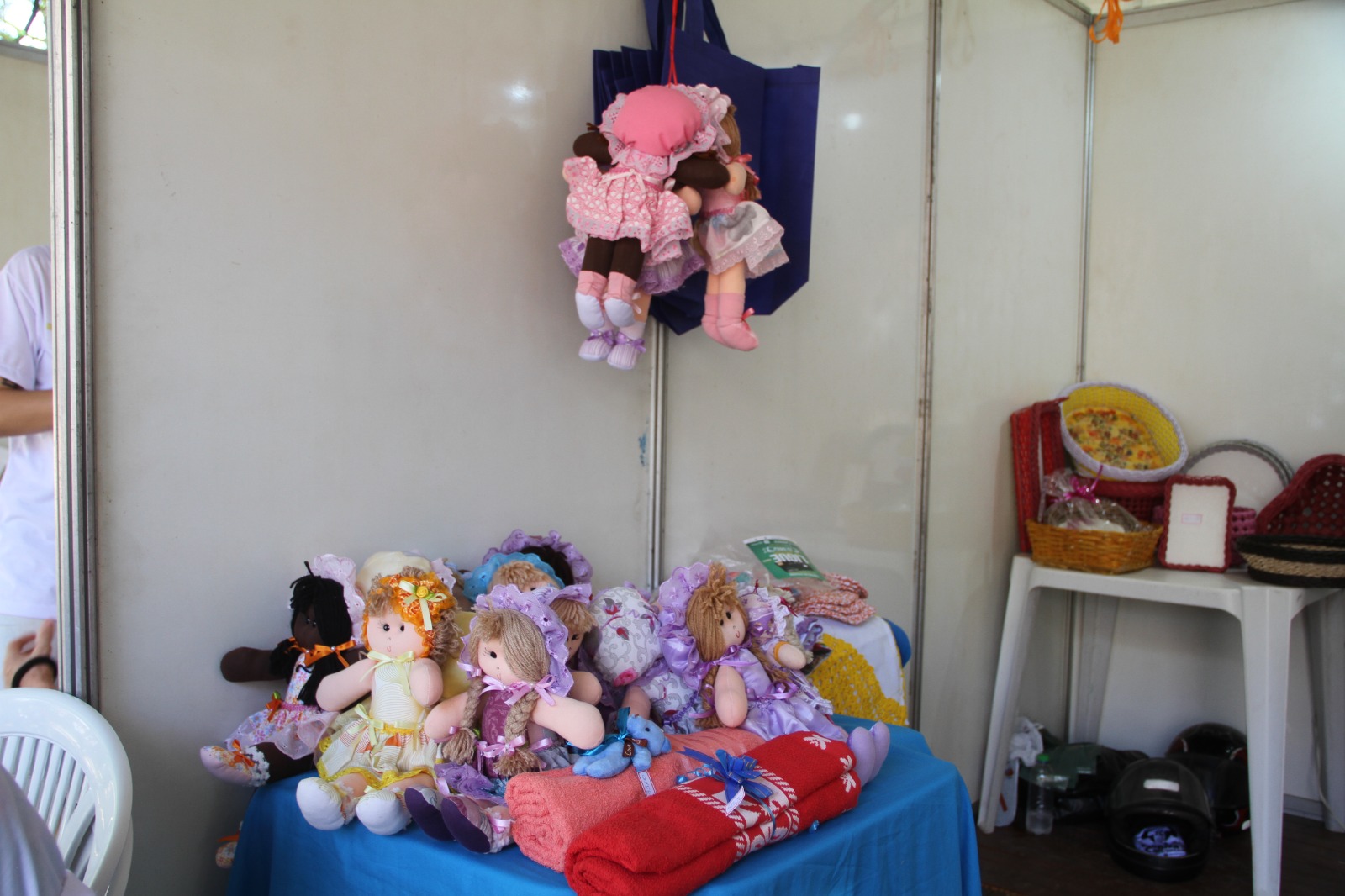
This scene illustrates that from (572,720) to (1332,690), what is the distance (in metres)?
2.98

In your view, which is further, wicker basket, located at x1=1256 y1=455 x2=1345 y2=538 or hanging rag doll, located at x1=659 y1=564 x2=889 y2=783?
wicker basket, located at x1=1256 y1=455 x2=1345 y2=538

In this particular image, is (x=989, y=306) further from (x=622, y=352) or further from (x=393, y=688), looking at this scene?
(x=393, y=688)

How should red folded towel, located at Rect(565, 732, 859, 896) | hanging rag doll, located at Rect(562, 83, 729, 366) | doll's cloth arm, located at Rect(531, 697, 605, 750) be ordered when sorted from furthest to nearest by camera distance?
hanging rag doll, located at Rect(562, 83, 729, 366) → doll's cloth arm, located at Rect(531, 697, 605, 750) → red folded towel, located at Rect(565, 732, 859, 896)

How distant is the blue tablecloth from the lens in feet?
3.88

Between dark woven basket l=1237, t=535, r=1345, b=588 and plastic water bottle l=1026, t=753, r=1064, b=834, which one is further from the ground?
dark woven basket l=1237, t=535, r=1345, b=588

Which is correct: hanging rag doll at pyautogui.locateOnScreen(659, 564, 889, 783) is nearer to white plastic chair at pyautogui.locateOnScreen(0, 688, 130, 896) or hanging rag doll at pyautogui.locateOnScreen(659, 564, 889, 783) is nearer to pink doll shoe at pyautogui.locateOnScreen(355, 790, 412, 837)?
pink doll shoe at pyautogui.locateOnScreen(355, 790, 412, 837)

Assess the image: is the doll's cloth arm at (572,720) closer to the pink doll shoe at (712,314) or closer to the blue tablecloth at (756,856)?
the blue tablecloth at (756,856)

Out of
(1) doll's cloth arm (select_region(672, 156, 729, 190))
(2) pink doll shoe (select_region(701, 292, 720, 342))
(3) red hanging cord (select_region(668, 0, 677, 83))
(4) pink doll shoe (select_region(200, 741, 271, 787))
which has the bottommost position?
(4) pink doll shoe (select_region(200, 741, 271, 787))

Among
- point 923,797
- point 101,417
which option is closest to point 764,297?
point 923,797

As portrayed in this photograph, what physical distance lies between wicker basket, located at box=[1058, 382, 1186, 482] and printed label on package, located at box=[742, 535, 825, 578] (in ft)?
4.66

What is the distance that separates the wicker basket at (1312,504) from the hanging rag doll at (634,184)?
2289mm

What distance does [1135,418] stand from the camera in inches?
134

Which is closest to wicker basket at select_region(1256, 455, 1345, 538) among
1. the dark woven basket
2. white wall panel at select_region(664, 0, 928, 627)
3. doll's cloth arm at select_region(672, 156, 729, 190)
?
the dark woven basket

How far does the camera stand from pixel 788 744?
139cm
